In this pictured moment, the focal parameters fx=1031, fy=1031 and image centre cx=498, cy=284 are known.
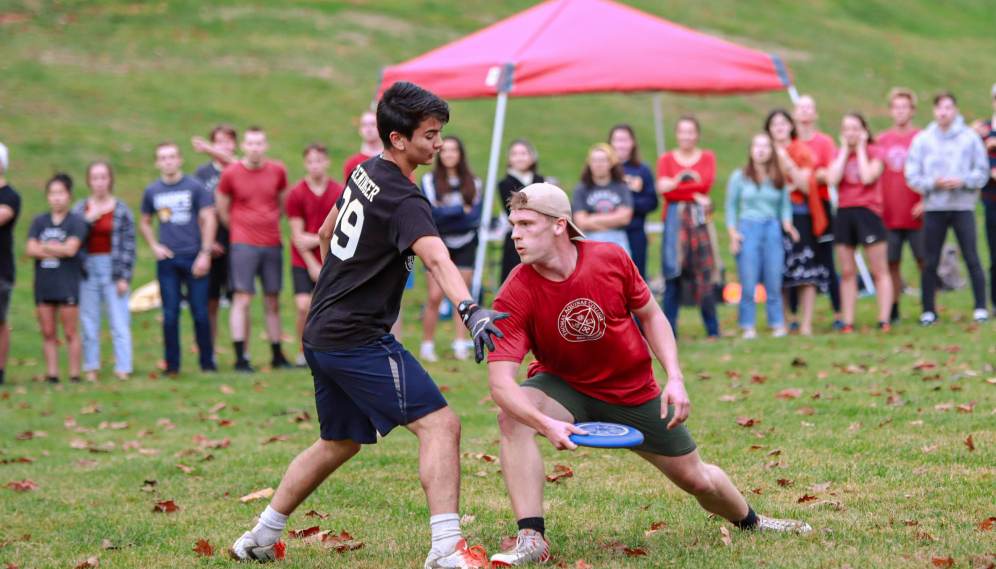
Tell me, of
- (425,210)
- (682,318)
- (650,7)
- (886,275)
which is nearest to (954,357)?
(886,275)

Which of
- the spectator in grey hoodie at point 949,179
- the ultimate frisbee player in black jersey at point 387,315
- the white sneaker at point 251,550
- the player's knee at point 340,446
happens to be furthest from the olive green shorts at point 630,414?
the spectator in grey hoodie at point 949,179

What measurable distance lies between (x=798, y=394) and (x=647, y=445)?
3.97 meters

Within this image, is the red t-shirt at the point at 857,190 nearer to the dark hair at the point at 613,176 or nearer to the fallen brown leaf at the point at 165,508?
the dark hair at the point at 613,176

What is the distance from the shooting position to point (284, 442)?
7.72 meters

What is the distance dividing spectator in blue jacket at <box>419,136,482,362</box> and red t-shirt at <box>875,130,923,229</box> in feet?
15.8

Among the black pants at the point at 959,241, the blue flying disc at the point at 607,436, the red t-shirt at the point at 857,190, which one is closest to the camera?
the blue flying disc at the point at 607,436

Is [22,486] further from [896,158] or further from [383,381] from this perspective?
[896,158]

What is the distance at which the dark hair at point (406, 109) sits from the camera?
4332mm

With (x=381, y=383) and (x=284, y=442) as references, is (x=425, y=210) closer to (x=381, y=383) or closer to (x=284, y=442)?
(x=381, y=383)

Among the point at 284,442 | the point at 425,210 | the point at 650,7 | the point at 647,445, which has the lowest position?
the point at 284,442

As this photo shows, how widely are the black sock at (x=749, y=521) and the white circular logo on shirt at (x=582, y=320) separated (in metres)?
1.14

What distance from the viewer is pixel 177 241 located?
1083 centimetres

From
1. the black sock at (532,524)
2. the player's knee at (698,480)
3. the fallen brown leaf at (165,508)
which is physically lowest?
the fallen brown leaf at (165,508)

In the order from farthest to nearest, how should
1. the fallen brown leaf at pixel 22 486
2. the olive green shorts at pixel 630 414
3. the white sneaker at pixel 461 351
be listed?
the white sneaker at pixel 461 351 < the fallen brown leaf at pixel 22 486 < the olive green shorts at pixel 630 414
